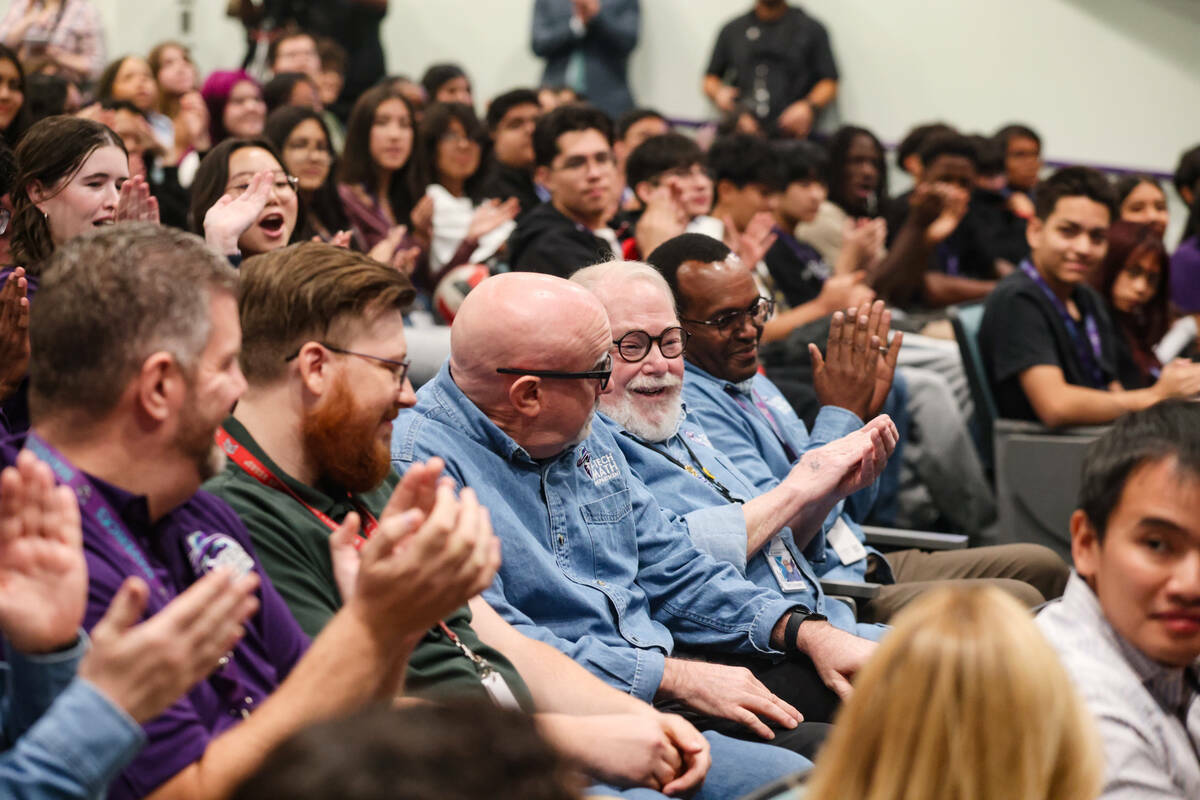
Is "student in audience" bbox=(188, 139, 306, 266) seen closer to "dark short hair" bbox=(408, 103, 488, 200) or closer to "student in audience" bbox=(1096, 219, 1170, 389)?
"dark short hair" bbox=(408, 103, 488, 200)

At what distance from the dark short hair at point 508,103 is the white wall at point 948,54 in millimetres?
2989

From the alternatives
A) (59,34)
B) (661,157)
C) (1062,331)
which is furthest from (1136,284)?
(59,34)

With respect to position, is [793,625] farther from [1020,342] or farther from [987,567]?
[1020,342]

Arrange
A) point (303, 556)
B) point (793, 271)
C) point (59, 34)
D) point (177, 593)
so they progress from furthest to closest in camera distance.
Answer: point (59, 34) → point (793, 271) → point (303, 556) → point (177, 593)

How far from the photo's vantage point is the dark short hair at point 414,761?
736mm

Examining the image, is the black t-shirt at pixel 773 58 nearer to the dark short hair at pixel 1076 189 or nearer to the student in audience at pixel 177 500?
the dark short hair at pixel 1076 189

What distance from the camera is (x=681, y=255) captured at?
3146 millimetres

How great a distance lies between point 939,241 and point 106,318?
5.16 m

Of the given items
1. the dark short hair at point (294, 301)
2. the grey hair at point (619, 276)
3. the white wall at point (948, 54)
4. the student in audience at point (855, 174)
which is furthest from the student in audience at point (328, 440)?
the white wall at point (948, 54)

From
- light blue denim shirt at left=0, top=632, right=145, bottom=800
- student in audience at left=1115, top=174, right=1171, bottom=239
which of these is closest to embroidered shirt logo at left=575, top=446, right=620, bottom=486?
light blue denim shirt at left=0, top=632, right=145, bottom=800

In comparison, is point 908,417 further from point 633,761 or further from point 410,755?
point 410,755

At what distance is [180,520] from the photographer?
1.53 m

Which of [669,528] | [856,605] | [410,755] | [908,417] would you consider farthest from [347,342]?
[908,417]

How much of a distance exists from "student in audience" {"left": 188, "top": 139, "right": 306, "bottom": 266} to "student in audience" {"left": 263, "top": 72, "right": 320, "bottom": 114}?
2.63 meters
